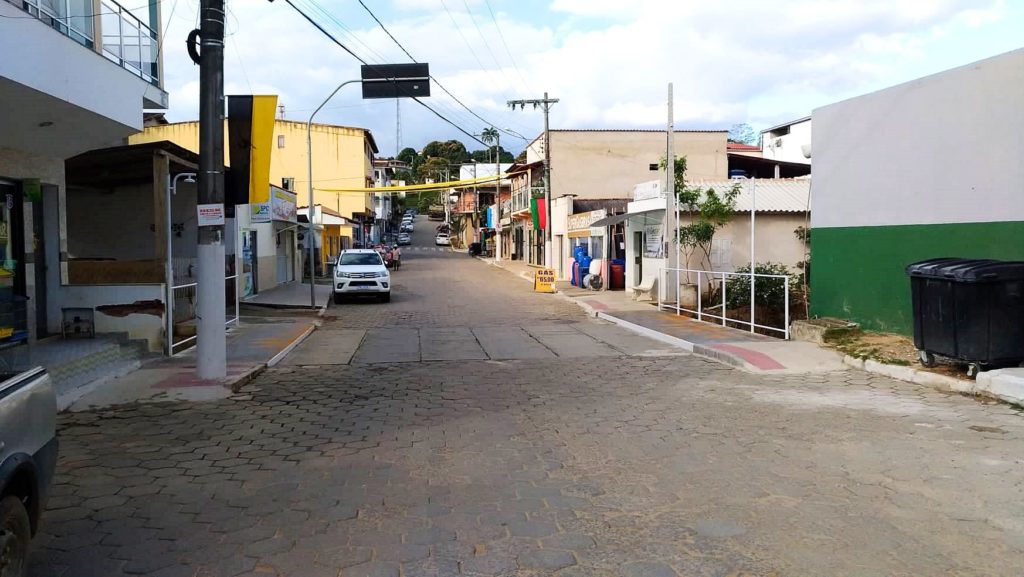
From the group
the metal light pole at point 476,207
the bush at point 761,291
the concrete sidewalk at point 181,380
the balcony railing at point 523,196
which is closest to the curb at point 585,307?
the bush at point 761,291

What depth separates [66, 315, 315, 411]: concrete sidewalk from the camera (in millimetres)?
9133

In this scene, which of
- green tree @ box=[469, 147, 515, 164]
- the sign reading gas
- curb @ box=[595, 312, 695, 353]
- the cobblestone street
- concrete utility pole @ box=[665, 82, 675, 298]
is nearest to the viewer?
the cobblestone street

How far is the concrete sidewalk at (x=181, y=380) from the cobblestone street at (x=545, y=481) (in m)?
0.41

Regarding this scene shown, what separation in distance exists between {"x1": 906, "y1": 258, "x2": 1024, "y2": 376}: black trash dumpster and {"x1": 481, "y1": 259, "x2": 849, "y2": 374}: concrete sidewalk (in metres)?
1.93

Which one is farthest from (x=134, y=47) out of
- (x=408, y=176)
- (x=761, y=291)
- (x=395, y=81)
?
(x=408, y=176)

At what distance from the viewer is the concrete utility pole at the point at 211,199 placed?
10.0m

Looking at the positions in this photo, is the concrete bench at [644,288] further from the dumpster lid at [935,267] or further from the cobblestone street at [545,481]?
the dumpster lid at [935,267]

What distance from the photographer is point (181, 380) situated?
1017 cm

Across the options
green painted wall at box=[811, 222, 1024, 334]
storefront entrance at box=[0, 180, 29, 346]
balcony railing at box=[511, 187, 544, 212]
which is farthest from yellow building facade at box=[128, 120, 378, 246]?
green painted wall at box=[811, 222, 1024, 334]

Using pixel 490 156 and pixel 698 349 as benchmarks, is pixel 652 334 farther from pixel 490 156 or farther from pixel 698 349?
pixel 490 156

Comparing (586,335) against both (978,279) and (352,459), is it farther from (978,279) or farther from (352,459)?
(352,459)

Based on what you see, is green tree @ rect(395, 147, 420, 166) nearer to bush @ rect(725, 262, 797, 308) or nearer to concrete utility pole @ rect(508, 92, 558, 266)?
concrete utility pole @ rect(508, 92, 558, 266)

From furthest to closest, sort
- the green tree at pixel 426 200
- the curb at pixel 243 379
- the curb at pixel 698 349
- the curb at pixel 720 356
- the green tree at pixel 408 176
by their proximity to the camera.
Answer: the green tree at pixel 426 200
the green tree at pixel 408 176
the curb at pixel 698 349
the curb at pixel 720 356
the curb at pixel 243 379

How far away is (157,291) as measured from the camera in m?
12.0
